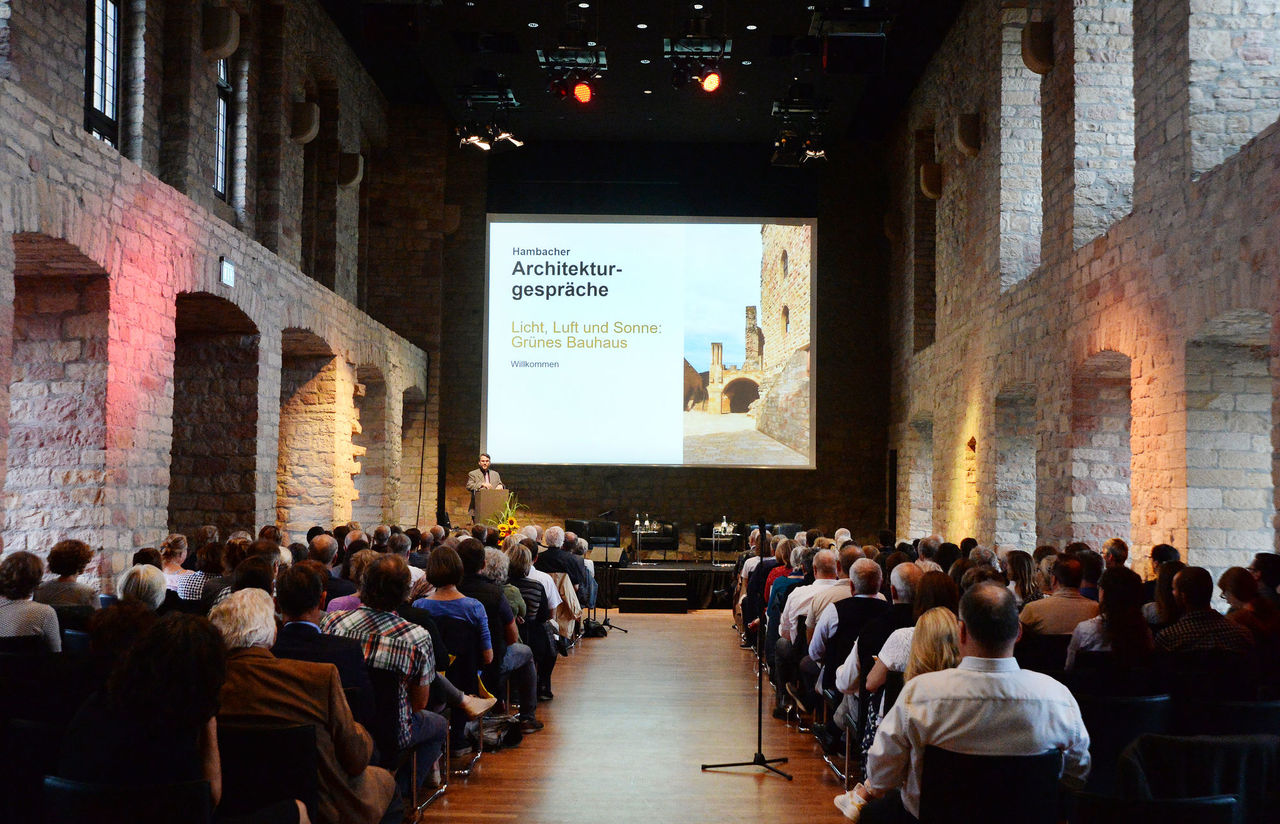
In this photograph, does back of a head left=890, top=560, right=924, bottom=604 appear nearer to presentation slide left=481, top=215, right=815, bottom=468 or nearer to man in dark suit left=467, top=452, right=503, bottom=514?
man in dark suit left=467, top=452, right=503, bottom=514

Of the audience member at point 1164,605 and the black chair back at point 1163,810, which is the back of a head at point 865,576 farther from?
the black chair back at point 1163,810

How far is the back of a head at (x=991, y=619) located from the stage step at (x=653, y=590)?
10471 millimetres

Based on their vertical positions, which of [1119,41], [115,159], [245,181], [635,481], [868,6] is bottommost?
[635,481]

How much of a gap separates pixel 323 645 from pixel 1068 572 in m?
3.30

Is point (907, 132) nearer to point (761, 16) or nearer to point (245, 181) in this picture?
point (761, 16)

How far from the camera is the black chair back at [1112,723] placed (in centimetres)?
352

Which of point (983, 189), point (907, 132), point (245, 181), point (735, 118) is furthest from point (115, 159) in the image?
point (907, 132)

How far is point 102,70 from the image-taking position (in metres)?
8.67

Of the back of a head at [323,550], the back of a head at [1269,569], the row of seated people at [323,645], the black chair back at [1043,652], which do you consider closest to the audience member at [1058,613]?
the black chair back at [1043,652]

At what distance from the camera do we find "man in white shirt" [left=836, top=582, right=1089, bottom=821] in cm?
265

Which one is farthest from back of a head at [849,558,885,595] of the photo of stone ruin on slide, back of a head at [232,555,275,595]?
the photo of stone ruin on slide

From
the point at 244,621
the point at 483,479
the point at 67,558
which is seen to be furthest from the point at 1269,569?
the point at 483,479

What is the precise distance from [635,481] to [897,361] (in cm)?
427

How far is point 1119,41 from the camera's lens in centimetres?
898
